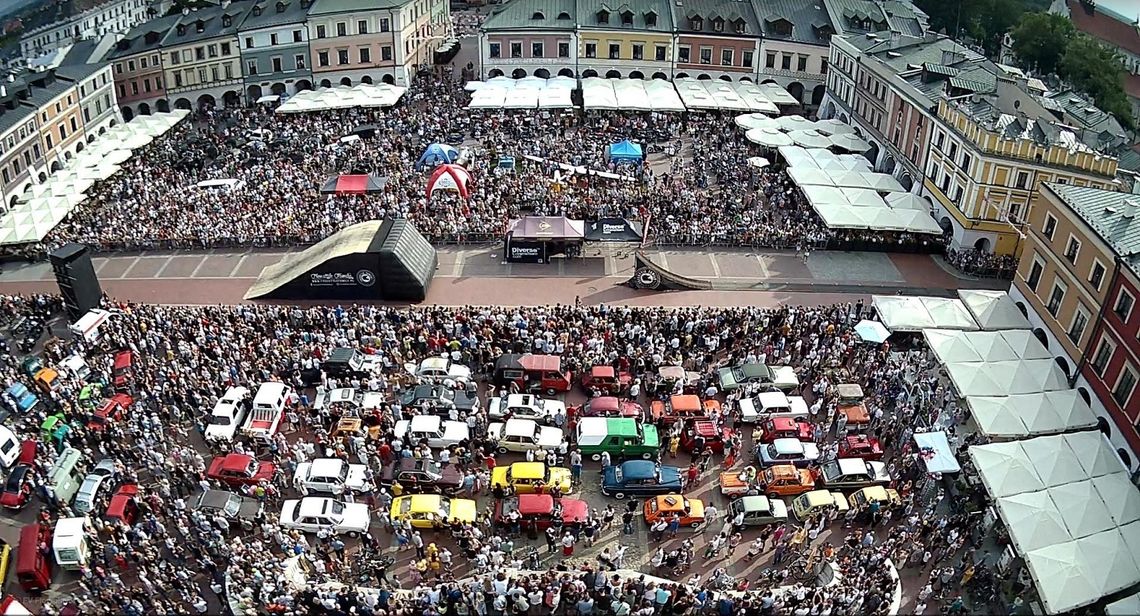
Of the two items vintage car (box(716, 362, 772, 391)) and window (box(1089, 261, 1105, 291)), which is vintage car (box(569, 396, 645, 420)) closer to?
vintage car (box(716, 362, 772, 391))

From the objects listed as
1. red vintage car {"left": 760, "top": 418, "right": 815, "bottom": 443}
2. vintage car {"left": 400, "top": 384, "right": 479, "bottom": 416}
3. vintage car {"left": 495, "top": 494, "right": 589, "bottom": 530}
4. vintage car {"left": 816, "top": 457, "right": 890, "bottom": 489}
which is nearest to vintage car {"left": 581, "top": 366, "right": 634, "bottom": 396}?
vintage car {"left": 400, "top": 384, "right": 479, "bottom": 416}

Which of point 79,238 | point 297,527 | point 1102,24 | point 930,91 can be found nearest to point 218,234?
point 79,238

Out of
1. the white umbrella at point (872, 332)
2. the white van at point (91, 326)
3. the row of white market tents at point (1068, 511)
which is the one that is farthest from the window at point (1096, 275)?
the white van at point (91, 326)

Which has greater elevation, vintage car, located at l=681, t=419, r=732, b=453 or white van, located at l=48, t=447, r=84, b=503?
vintage car, located at l=681, t=419, r=732, b=453

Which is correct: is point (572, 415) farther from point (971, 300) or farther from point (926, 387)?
point (971, 300)

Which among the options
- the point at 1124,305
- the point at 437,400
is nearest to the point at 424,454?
the point at 437,400
